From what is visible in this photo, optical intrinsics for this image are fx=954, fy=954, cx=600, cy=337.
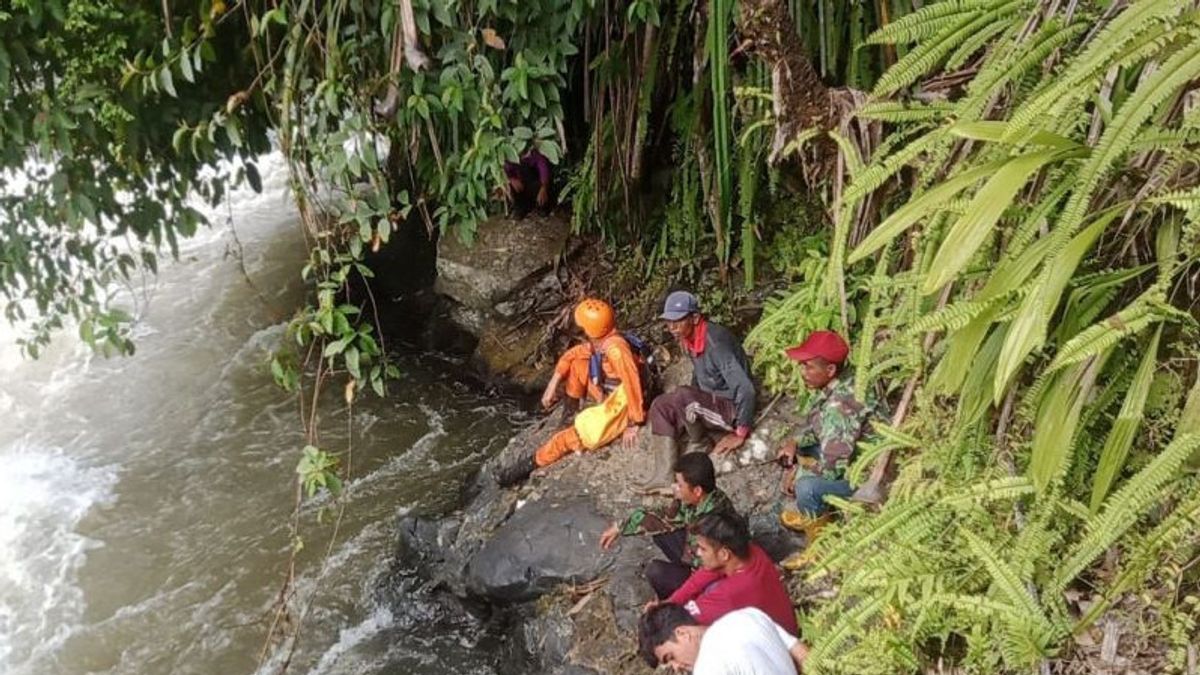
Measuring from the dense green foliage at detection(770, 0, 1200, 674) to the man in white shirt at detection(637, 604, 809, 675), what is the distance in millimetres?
303

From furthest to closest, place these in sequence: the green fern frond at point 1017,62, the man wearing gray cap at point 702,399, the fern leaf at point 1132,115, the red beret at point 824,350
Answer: the man wearing gray cap at point 702,399 → the red beret at point 824,350 → the green fern frond at point 1017,62 → the fern leaf at point 1132,115

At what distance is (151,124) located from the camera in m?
4.98

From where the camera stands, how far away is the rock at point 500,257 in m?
7.71

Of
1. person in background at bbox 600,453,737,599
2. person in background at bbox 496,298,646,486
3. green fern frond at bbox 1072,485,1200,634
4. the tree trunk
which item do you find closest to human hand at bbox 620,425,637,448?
person in background at bbox 496,298,646,486

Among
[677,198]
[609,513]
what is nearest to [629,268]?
[677,198]

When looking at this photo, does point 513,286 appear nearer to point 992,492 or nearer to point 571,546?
point 571,546

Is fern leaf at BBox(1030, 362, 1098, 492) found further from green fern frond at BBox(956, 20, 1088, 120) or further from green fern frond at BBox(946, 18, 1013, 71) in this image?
green fern frond at BBox(946, 18, 1013, 71)

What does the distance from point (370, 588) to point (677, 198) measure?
3.19 m

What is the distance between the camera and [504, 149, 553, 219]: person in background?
24.8 ft

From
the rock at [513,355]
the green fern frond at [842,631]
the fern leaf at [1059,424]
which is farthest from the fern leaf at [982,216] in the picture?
the rock at [513,355]

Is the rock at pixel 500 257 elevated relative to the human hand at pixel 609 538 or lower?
elevated

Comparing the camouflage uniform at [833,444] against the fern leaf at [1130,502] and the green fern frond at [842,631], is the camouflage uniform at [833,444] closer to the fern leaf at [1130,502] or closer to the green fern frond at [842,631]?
the green fern frond at [842,631]

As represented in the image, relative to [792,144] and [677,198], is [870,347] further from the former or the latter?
[677,198]

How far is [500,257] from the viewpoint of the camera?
306 inches
